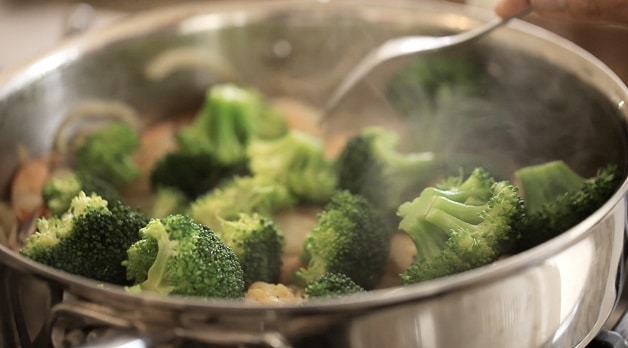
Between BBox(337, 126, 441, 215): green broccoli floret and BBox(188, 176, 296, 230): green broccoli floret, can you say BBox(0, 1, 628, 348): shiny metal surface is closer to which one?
BBox(337, 126, 441, 215): green broccoli floret

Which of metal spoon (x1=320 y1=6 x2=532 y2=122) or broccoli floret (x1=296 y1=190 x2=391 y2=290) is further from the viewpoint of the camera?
metal spoon (x1=320 y1=6 x2=532 y2=122)

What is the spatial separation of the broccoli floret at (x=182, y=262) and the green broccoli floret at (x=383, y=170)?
0.72ft

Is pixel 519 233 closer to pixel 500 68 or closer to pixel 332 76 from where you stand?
pixel 500 68

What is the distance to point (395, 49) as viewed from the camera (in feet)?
3.68

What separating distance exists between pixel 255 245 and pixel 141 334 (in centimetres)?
23

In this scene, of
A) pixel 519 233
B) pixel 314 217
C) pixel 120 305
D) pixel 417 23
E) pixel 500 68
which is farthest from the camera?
pixel 417 23

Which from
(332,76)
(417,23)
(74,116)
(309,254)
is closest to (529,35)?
(417,23)

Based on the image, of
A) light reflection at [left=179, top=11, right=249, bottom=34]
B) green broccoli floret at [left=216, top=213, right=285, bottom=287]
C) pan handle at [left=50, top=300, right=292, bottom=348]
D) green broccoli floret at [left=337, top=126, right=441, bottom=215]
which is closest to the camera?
pan handle at [left=50, top=300, right=292, bottom=348]

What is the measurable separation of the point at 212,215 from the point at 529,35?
1.61ft

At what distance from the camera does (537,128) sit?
3.21ft

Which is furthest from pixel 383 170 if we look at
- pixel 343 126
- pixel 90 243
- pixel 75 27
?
pixel 75 27

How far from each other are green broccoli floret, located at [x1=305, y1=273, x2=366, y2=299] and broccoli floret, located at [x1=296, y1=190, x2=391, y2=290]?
0.05 metres

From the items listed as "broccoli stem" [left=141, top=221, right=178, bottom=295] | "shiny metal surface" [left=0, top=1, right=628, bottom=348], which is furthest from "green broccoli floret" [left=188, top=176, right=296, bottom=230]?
"shiny metal surface" [left=0, top=1, right=628, bottom=348]

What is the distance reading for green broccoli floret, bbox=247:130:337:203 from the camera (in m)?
0.98
